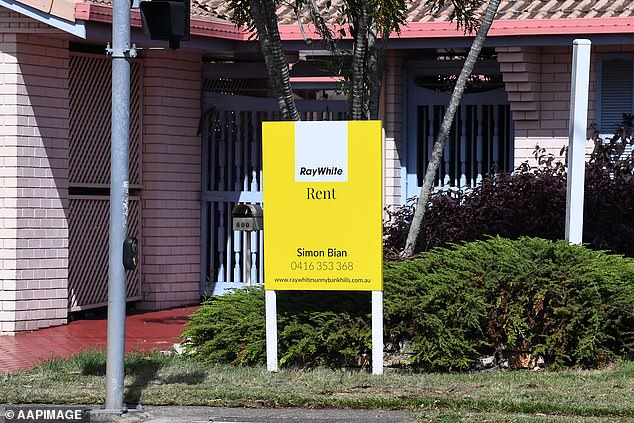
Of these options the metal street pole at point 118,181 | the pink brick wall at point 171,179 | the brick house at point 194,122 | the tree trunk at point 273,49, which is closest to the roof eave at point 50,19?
the brick house at point 194,122

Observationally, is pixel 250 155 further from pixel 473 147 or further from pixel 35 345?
pixel 35 345

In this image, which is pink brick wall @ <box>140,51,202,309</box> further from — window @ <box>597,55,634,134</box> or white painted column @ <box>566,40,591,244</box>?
white painted column @ <box>566,40,591,244</box>

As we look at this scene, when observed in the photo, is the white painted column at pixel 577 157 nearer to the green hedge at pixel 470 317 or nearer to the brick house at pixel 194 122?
the green hedge at pixel 470 317

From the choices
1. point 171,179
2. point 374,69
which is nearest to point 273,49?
point 374,69

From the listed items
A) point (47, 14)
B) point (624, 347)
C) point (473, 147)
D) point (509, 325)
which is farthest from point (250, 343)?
→ point (473, 147)

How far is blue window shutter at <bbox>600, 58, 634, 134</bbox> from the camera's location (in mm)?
16234

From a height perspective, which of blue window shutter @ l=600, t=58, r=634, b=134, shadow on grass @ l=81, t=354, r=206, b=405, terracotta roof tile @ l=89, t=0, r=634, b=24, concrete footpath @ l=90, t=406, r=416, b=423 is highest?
terracotta roof tile @ l=89, t=0, r=634, b=24

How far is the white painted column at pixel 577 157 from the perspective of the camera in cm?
1269

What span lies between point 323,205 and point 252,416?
2.60 meters

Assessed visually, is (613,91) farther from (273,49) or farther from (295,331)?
(295,331)

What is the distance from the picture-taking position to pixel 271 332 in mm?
11773

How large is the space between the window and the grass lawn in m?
5.40

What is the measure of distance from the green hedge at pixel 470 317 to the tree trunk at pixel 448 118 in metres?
1.82

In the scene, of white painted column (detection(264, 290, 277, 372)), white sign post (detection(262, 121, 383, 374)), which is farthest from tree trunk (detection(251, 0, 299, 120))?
white painted column (detection(264, 290, 277, 372))
